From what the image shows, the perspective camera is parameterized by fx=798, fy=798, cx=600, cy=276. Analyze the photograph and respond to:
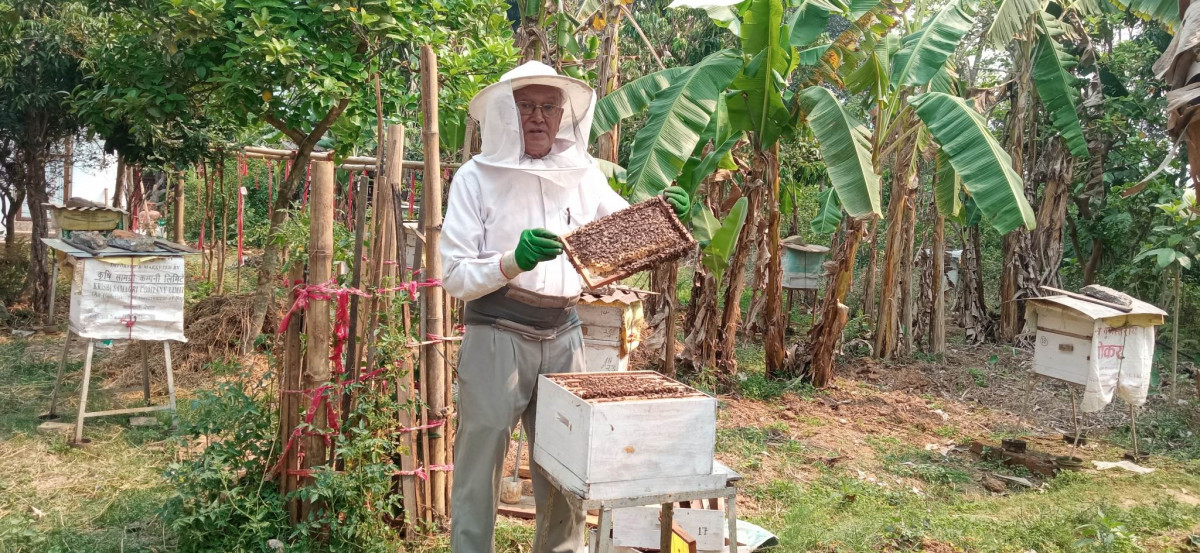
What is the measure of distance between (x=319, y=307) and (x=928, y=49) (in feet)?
19.7

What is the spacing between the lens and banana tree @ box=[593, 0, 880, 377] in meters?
6.88

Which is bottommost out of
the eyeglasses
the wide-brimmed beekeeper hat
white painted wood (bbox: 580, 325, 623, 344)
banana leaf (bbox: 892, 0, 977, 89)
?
white painted wood (bbox: 580, 325, 623, 344)

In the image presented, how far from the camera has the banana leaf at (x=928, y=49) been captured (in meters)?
7.27

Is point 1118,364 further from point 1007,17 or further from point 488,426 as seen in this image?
point 488,426

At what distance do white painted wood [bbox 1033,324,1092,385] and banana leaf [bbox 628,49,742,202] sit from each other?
3430 millimetres

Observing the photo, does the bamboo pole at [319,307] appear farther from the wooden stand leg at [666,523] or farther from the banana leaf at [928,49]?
the banana leaf at [928,49]

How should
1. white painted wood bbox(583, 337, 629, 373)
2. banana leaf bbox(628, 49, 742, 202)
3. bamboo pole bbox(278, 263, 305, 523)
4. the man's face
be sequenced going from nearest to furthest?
the man's face
bamboo pole bbox(278, 263, 305, 523)
white painted wood bbox(583, 337, 629, 373)
banana leaf bbox(628, 49, 742, 202)

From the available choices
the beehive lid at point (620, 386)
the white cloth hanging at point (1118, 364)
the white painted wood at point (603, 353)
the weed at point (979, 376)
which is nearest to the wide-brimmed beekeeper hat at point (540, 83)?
the beehive lid at point (620, 386)

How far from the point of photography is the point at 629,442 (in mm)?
2777

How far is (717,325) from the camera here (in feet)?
30.3

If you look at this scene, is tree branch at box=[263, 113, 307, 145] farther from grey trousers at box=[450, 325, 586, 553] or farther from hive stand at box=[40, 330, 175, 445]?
grey trousers at box=[450, 325, 586, 553]

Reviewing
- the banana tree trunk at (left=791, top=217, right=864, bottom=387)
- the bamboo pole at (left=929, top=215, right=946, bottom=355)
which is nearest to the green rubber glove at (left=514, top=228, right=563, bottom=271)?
the banana tree trunk at (left=791, top=217, right=864, bottom=387)

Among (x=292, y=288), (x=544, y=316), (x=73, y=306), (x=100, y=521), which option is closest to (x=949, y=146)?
(x=544, y=316)

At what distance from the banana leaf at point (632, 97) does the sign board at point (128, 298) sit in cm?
394
